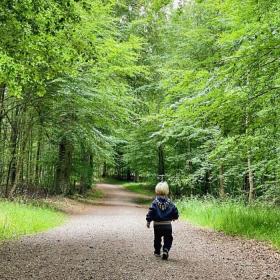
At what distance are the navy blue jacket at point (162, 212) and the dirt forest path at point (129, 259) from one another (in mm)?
791

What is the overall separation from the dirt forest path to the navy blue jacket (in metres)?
0.79

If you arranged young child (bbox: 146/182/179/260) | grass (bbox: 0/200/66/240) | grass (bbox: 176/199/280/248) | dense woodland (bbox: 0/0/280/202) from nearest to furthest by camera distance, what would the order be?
young child (bbox: 146/182/179/260), dense woodland (bbox: 0/0/280/202), grass (bbox: 176/199/280/248), grass (bbox: 0/200/66/240)

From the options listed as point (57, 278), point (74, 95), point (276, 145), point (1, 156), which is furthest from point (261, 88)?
point (1, 156)

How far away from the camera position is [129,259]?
25.5 ft

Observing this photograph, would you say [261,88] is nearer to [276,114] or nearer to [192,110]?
[276,114]

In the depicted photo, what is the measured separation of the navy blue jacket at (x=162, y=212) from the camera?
26.1 ft

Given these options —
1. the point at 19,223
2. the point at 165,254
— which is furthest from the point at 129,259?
the point at 19,223

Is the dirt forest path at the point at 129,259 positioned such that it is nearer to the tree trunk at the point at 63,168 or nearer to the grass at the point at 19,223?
the grass at the point at 19,223

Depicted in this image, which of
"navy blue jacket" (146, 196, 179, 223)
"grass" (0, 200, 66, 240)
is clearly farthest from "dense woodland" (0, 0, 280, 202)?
"grass" (0, 200, 66, 240)

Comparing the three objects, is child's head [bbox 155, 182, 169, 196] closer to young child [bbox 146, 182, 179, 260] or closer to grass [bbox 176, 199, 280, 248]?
young child [bbox 146, 182, 179, 260]

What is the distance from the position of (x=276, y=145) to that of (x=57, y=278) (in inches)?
313

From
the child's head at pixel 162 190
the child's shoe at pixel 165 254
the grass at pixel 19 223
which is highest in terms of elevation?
the child's head at pixel 162 190

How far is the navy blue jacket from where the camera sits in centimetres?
796

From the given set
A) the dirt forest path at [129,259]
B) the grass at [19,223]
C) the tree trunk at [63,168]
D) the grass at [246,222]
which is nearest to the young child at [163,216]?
the dirt forest path at [129,259]
